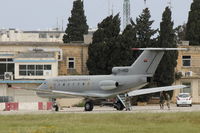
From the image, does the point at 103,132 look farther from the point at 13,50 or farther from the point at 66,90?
the point at 13,50

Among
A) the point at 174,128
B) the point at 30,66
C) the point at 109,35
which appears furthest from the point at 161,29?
the point at 174,128

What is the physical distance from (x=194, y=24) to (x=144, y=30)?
1023 cm

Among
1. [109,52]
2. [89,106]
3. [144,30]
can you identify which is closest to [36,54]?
[109,52]

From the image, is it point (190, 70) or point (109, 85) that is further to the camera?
point (190, 70)

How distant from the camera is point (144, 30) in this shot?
9288 cm

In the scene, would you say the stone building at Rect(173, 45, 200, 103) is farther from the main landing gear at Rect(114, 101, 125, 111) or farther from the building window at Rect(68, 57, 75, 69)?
the main landing gear at Rect(114, 101, 125, 111)

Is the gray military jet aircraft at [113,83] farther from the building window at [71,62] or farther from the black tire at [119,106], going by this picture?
the building window at [71,62]

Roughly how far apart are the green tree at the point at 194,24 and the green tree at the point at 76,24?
18393 millimetres

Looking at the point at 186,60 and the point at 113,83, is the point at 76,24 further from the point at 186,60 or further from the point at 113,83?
the point at 113,83

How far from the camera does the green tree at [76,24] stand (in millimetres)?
111750

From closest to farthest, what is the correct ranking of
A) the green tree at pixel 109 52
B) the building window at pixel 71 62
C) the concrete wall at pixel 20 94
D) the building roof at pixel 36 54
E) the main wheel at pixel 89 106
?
the main wheel at pixel 89 106 → the concrete wall at pixel 20 94 → the green tree at pixel 109 52 → the building roof at pixel 36 54 → the building window at pixel 71 62

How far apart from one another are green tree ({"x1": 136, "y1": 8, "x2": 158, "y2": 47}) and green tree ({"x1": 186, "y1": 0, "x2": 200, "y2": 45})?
8.49 m

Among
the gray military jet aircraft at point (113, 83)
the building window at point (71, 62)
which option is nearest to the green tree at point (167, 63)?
the building window at point (71, 62)

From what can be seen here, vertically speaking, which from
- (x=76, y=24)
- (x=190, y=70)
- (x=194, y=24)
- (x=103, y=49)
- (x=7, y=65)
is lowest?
(x=190, y=70)
